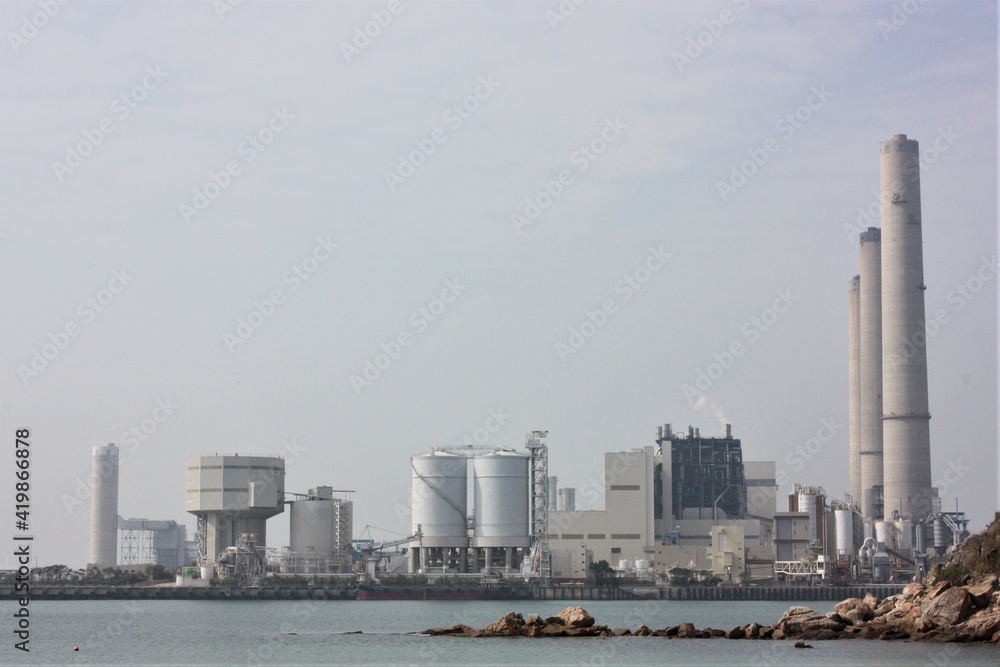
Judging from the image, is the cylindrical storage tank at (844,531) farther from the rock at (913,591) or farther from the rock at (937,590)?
the rock at (937,590)

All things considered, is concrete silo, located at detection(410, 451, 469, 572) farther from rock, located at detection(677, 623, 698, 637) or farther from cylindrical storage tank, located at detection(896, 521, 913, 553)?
rock, located at detection(677, 623, 698, 637)

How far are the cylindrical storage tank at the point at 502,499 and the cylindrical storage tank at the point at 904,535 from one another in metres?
36.0

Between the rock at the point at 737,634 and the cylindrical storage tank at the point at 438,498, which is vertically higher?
the cylindrical storage tank at the point at 438,498

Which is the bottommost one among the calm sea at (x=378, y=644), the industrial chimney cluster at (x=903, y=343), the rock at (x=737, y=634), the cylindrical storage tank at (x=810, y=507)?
the calm sea at (x=378, y=644)

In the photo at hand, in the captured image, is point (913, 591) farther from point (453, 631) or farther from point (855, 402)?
point (855, 402)

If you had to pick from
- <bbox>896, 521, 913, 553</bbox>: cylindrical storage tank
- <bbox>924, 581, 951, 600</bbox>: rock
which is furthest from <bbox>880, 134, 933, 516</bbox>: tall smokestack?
<bbox>924, 581, 951, 600</bbox>: rock

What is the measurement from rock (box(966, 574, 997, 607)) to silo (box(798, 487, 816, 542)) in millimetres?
71707

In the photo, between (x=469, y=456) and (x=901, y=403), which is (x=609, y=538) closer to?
(x=469, y=456)

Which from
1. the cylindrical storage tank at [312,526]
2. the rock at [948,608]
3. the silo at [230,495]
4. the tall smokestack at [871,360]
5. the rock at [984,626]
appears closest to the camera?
the rock at [984,626]

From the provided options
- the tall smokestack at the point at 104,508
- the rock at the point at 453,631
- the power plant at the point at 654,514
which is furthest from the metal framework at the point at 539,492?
the tall smokestack at the point at 104,508

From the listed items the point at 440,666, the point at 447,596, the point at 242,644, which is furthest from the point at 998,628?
the point at 447,596

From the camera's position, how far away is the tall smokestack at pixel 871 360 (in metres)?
154

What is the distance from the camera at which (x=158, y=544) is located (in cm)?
A: 19988

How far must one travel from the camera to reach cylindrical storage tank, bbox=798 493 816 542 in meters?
129
